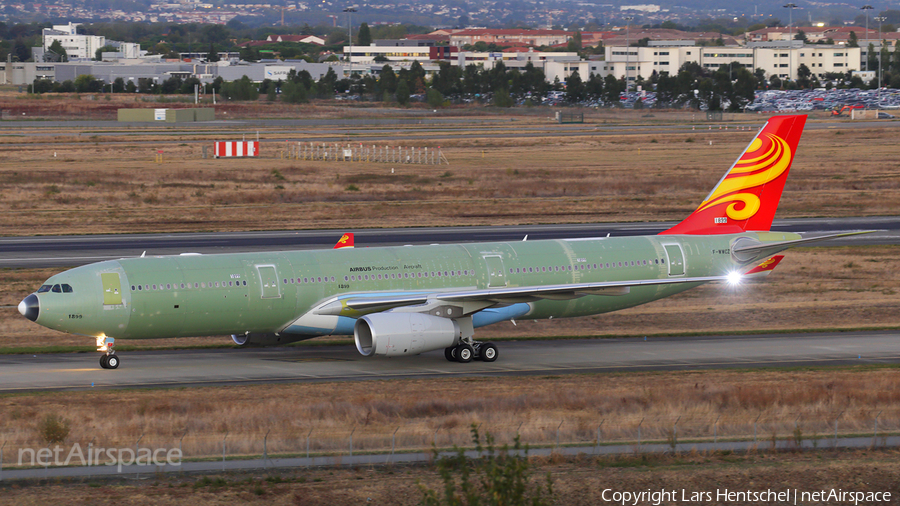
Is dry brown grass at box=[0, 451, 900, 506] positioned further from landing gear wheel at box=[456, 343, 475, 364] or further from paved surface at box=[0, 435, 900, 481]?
landing gear wheel at box=[456, 343, 475, 364]

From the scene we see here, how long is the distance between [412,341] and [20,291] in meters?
25.2

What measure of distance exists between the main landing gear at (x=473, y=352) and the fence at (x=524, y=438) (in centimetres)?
1132

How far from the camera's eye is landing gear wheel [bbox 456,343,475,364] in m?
42.7

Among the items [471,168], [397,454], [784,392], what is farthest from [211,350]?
[471,168]

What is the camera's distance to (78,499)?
954 inches

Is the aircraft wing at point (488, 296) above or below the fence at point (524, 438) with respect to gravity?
above

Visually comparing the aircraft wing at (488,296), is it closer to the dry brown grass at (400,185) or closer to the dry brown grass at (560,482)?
the dry brown grass at (560,482)

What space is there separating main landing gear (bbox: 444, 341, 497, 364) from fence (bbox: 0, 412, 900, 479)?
11.3m

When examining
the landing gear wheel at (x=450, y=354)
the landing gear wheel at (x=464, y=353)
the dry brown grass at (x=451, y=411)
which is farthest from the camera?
the landing gear wheel at (x=450, y=354)

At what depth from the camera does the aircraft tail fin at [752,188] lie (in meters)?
50.1

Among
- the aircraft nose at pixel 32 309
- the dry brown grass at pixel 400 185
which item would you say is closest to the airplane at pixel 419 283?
the aircraft nose at pixel 32 309

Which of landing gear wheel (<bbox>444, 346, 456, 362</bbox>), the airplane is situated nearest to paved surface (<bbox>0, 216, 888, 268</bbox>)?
the airplane

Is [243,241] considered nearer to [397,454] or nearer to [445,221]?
[445,221]

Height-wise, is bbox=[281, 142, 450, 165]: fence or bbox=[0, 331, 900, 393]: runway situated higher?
bbox=[281, 142, 450, 165]: fence
